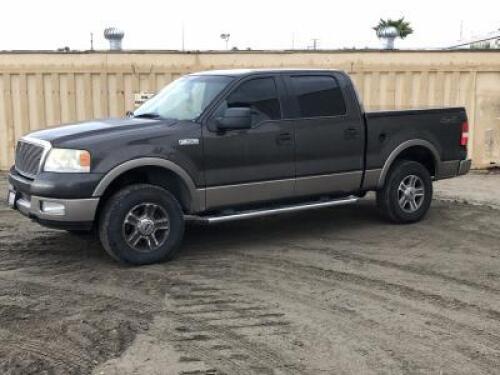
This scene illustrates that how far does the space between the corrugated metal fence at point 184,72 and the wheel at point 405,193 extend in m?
4.83

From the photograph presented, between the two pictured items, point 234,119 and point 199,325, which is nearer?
point 199,325

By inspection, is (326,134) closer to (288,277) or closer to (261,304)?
(288,277)

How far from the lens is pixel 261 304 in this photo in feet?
16.7

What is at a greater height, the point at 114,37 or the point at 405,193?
the point at 114,37

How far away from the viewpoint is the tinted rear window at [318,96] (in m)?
7.13

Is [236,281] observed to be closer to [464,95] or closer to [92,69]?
[92,69]

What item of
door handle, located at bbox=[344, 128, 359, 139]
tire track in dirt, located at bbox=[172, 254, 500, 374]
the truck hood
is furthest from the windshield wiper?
door handle, located at bbox=[344, 128, 359, 139]

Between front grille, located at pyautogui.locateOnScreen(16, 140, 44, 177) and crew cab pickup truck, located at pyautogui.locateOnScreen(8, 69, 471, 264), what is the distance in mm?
15

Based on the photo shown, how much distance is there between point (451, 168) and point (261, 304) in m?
4.36

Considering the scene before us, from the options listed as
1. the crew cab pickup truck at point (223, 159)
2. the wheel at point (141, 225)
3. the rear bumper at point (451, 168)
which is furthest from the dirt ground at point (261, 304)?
the rear bumper at point (451, 168)

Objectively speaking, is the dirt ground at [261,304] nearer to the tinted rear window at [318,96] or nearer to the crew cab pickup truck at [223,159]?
the crew cab pickup truck at [223,159]

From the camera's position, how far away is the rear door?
7.03 meters

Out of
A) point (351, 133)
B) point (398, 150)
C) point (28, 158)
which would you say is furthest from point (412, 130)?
point (28, 158)

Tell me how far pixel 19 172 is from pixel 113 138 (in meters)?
1.16
